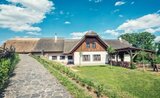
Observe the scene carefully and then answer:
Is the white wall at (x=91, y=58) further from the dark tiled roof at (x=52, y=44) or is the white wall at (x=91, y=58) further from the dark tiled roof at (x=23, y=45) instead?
the dark tiled roof at (x=23, y=45)

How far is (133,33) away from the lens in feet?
291

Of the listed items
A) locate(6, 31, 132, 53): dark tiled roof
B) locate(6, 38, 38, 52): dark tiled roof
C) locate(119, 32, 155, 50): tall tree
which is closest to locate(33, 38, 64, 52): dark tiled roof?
locate(6, 31, 132, 53): dark tiled roof

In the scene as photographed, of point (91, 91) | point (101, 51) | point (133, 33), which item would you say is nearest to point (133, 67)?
point (101, 51)

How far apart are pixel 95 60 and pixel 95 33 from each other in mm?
5189

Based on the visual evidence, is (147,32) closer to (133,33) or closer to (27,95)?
(133,33)

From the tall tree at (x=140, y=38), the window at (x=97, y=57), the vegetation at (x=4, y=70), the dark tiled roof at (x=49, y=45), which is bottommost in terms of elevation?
the vegetation at (x=4, y=70)

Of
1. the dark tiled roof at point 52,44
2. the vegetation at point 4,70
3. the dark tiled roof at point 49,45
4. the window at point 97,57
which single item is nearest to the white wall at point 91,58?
the window at point 97,57

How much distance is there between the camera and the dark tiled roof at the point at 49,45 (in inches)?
1475

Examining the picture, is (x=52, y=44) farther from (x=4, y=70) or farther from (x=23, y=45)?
(x=4, y=70)

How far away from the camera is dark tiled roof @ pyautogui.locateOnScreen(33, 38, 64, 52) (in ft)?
123

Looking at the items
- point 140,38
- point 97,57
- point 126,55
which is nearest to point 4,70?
point 97,57

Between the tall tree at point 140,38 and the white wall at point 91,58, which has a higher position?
the tall tree at point 140,38

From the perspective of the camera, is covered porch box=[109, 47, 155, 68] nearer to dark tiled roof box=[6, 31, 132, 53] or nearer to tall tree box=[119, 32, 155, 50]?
dark tiled roof box=[6, 31, 132, 53]

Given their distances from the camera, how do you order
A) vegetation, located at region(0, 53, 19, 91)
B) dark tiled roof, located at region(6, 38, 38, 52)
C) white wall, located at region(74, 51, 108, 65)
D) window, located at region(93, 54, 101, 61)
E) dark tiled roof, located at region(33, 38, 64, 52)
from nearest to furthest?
vegetation, located at region(0, 53, 19, 91) < white wall, located at region(74, 51, 108, 65) < window, located at region(93, 54, 101, 61) < dark tiled roof, located at region(33, 38, 64, 52) < dark tiled roof, located at region(6, 38, 38, 52)
